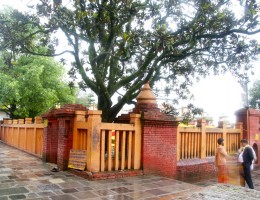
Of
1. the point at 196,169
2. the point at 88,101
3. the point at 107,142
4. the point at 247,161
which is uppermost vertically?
the point at 88,101

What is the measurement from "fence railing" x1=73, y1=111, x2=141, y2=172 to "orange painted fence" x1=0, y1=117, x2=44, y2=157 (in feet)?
A: 13.8

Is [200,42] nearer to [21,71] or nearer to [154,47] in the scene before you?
[154,47]

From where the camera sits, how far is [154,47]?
23.8 feet

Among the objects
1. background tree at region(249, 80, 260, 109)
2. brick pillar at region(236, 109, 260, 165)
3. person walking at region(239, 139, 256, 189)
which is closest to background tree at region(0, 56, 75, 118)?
brick pillar at region(236, 109, 260, 165)

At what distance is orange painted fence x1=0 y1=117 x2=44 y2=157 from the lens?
11.4 m

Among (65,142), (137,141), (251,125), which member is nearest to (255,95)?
(251,125)

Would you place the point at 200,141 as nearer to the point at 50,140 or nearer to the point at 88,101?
the point at 50,140

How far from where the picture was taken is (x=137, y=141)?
301 inches

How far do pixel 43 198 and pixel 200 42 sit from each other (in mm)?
7491

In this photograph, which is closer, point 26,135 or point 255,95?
point 26,135

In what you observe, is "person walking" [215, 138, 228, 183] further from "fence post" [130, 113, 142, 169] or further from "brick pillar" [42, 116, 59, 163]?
"brick pillar" [42, 116, 59, 163]

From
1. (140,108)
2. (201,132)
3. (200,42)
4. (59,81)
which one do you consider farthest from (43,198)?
(59,81)

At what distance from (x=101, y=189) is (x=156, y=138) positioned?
2793 mm

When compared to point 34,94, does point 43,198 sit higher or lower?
lower
